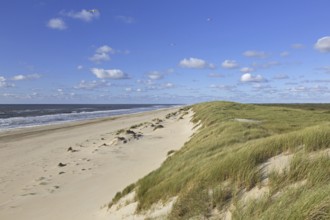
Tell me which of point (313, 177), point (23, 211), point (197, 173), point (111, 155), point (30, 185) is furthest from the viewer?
point (111, 155)

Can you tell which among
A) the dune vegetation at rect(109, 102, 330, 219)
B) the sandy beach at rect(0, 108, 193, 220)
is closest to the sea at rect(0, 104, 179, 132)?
the sandy beach at rect(0, 108, 193, 220)

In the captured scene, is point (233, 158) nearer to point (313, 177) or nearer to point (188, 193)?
point (188, 193)

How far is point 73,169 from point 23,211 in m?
5.71

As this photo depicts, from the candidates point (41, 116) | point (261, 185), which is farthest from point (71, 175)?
point (41, 116)

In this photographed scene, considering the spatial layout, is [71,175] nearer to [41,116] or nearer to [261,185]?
[261,185]

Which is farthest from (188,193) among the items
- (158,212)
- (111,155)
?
(111,155)

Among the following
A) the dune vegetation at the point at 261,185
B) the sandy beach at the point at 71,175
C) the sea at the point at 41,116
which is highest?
the dune vegetation at the point at 261,185

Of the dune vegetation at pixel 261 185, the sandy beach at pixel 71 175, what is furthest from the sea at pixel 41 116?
the dune vegetation at pixel 261 185

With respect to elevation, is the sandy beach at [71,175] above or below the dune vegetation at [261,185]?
below

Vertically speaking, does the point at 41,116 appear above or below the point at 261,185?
below

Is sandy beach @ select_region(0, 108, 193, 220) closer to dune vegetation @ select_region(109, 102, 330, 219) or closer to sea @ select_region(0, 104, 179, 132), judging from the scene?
dune vegetation @ select_region(109, 102, 330, 219)

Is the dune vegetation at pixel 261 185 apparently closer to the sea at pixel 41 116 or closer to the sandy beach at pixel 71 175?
the sandy beach at pixel 71 175

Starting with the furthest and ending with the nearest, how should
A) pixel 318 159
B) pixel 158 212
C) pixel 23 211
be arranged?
pixel 23 211, pixel 158 212, pixel 318 159

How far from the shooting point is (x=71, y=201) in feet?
35.4
